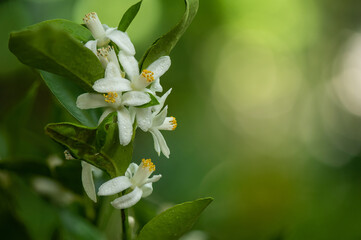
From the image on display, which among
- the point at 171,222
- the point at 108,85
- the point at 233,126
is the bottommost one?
the point at 233,126

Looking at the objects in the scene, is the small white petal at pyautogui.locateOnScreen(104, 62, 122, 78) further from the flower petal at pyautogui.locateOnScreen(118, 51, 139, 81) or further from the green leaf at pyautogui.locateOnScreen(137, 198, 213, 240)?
the green leaf at pyautogui.locateOnScreen(137, 198, 213, 240)

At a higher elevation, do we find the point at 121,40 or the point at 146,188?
the point at 121,40

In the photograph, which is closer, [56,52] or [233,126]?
[56,52]

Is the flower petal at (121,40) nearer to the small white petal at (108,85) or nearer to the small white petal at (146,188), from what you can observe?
the small white petal at (108,85)

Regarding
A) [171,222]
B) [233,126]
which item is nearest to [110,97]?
[171,222]

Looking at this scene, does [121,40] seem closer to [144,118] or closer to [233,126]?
[144,118]

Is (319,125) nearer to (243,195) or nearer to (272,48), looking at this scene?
(272,48)

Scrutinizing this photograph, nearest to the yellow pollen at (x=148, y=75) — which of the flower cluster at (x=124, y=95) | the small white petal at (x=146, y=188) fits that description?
the flower cluster at (x=124, y=95)
